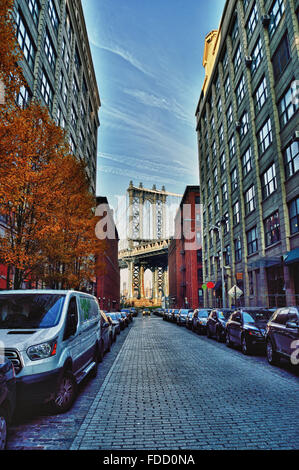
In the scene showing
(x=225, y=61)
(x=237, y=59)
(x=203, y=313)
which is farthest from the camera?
(x=225, y=61)

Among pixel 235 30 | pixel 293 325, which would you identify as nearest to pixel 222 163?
pixel 235 30

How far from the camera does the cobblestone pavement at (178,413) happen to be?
4.00 metres

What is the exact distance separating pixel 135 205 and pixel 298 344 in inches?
6413

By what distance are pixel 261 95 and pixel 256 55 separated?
4.01 meters

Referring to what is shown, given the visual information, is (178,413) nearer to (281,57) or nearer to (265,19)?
(281,57)

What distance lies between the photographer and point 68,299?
6152 millimetres

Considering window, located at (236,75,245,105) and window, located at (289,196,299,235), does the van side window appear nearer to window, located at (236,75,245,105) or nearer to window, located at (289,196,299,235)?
window, located at (289,196,299,235)

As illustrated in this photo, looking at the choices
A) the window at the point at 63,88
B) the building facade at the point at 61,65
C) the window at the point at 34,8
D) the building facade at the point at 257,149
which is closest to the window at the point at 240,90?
the building facade at the point at 257,149

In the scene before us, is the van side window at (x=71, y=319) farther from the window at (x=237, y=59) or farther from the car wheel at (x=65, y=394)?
the window at (x=237, y=59)

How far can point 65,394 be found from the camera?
17.6ft

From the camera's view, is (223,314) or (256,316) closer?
(256,316)

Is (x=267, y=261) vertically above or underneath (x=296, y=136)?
underneath

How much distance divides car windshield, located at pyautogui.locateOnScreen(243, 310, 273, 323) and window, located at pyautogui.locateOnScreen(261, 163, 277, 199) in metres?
13.7
